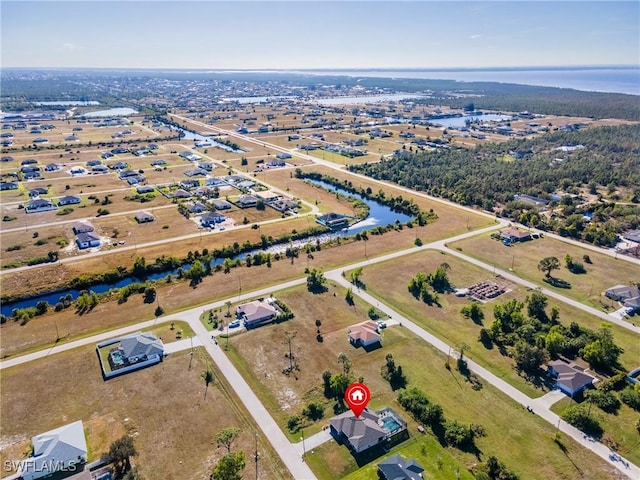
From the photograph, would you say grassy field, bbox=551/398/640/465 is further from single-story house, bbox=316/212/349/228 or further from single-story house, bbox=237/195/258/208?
single-story house, bbox=237/195/258/208

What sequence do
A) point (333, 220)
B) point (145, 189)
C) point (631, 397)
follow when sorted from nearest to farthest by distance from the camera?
point (631, 397), point (333, 220), point (145, 189)

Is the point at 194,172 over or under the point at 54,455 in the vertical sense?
over

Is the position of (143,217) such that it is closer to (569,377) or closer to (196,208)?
(196,208)

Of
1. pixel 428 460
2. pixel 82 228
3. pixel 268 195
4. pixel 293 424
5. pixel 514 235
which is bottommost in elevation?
pixel 293 424

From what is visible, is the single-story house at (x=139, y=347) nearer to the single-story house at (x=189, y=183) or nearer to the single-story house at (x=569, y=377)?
the single-story house at (x=569, y=377)

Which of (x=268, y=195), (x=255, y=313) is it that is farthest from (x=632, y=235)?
(x=268, y=195)

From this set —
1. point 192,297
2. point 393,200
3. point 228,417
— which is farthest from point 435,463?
point 393,200

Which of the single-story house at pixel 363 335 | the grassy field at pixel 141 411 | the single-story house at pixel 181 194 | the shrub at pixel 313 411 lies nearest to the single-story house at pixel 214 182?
the single-story house at pixel 181 194

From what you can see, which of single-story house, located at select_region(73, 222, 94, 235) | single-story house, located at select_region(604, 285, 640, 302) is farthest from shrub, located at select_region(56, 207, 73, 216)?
single-story house, located at select_region(604, 285, 640, 302)
